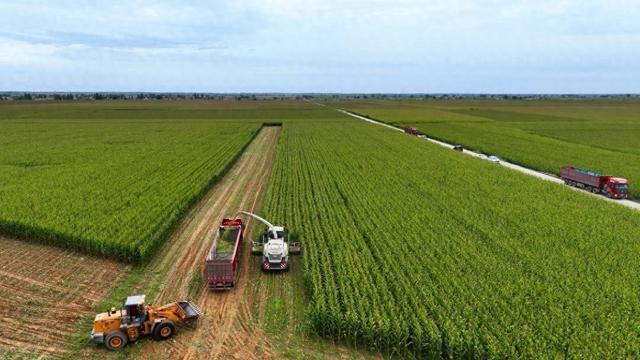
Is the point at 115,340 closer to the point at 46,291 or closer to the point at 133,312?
the point at 133,312

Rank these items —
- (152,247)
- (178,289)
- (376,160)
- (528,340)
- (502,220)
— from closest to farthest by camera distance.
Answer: (528,340), (178,289), (152,247), (502,220), (376,160)

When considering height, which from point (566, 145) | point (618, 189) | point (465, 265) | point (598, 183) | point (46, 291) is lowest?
point (46, 291)

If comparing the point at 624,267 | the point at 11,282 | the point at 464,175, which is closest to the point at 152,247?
Answer: the point at 11,282

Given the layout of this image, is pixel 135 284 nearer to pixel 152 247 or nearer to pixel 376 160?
pixel 152 247

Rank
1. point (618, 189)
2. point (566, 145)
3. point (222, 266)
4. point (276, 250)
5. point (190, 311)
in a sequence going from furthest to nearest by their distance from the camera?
point (566, 145), point (618, 189), point (276, 250), point (222, 266), point (190, 311)

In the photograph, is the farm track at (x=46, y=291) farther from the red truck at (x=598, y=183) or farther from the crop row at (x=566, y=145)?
the crop row at (x=566, y=145)

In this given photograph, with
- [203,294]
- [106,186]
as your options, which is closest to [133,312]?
[203,294]

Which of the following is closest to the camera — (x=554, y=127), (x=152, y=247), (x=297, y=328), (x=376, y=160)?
(x=297, y=328)
